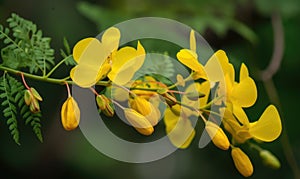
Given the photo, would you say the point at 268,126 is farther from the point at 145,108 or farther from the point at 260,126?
the point at 145,108

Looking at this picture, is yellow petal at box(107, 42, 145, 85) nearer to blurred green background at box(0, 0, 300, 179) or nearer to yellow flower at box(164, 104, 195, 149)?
yellow flower at box(164, 104, 195, 149)

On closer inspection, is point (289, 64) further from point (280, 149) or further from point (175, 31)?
point (175, 31)

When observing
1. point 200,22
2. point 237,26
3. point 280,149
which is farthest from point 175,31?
point 280,149

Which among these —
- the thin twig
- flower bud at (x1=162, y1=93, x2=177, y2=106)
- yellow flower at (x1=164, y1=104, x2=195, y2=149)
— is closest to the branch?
the thin twig

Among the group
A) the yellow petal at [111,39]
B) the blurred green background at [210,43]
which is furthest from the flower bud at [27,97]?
the blurred green background at [210,43]

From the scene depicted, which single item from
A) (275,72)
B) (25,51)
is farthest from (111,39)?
(275,72)

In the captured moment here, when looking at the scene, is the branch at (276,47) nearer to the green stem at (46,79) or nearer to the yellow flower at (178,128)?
the yellow flower at (178,128)
